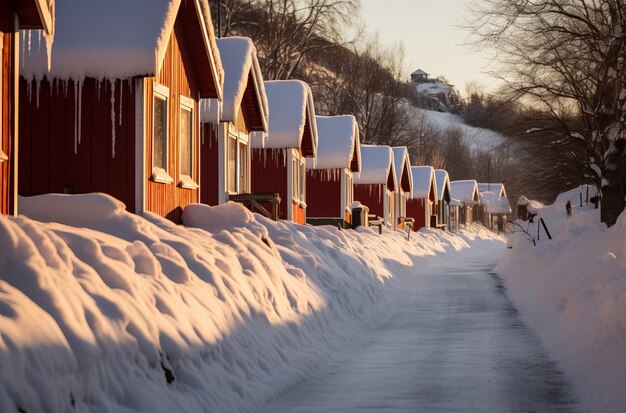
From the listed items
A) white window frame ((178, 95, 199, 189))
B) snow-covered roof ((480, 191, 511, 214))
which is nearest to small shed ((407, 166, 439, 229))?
snow-covered roof ((480, 191, 511, 214))

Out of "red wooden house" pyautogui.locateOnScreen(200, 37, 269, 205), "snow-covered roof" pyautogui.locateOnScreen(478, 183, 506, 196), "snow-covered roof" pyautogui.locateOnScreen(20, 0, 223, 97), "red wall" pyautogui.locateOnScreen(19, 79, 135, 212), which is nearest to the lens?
"snow-covered roof" pyautogui.locateOnScreen(20, 0, 223, 97)

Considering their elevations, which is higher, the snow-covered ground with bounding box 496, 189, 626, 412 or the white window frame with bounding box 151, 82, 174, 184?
the white window frame with bounding box 151, 82, 174, 184

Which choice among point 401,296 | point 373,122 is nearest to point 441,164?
point 373,122

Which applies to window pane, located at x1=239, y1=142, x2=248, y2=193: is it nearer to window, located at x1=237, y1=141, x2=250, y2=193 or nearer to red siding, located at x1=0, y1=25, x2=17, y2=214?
window, located at x1=237, y1=141, x2=250, y2=193

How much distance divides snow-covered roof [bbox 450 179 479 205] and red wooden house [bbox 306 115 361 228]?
5033 centimetres

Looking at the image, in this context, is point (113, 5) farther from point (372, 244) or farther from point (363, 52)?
point (363, 52)

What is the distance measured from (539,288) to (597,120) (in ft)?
29.3

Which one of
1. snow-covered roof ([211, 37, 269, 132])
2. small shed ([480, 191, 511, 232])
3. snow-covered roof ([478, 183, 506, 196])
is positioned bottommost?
small shed ([480, 191, 511, 232])

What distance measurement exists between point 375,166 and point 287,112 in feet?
61.2

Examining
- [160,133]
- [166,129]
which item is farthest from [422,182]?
[160,133]

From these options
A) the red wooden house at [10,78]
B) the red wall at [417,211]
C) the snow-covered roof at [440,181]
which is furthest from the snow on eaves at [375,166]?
the red wooden house at [10,78]

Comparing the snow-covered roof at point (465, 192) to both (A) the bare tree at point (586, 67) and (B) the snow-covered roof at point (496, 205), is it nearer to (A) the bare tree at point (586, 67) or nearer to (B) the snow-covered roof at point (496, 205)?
(B) the snow-covered roof at point (496, 205)

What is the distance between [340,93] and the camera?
6362 centimetres

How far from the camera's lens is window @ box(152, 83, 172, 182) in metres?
15.4
